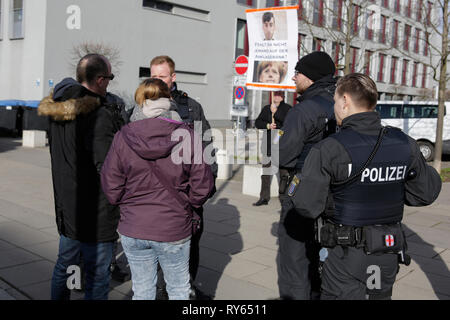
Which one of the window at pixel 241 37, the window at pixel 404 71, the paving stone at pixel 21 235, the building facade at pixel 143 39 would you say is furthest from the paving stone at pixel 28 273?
the window at pixel 404 71

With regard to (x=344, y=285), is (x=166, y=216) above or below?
above

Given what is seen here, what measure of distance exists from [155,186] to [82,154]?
643 millimetres

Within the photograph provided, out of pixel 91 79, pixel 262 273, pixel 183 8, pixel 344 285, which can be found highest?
pixel 183 8

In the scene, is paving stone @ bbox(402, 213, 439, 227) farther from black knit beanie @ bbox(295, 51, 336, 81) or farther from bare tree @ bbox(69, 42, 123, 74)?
bare tree @ bbox(69, 42, 123, 74)

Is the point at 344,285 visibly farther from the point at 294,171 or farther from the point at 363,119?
the point at 294,171

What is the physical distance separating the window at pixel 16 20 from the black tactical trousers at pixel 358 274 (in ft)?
83.4

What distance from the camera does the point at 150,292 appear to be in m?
2.87

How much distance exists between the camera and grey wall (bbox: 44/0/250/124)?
23812 mm

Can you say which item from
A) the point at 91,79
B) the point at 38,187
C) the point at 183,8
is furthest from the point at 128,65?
the point at 91,79

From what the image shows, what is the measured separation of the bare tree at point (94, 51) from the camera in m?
23.2

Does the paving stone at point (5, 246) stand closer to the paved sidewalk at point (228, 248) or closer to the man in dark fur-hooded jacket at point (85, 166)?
the paved sidewalk at point (228, 248)

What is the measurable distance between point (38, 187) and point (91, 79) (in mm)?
6533

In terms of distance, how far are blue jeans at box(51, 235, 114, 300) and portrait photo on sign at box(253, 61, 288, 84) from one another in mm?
6771

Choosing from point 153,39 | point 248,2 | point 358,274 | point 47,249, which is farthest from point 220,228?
point 248,2
